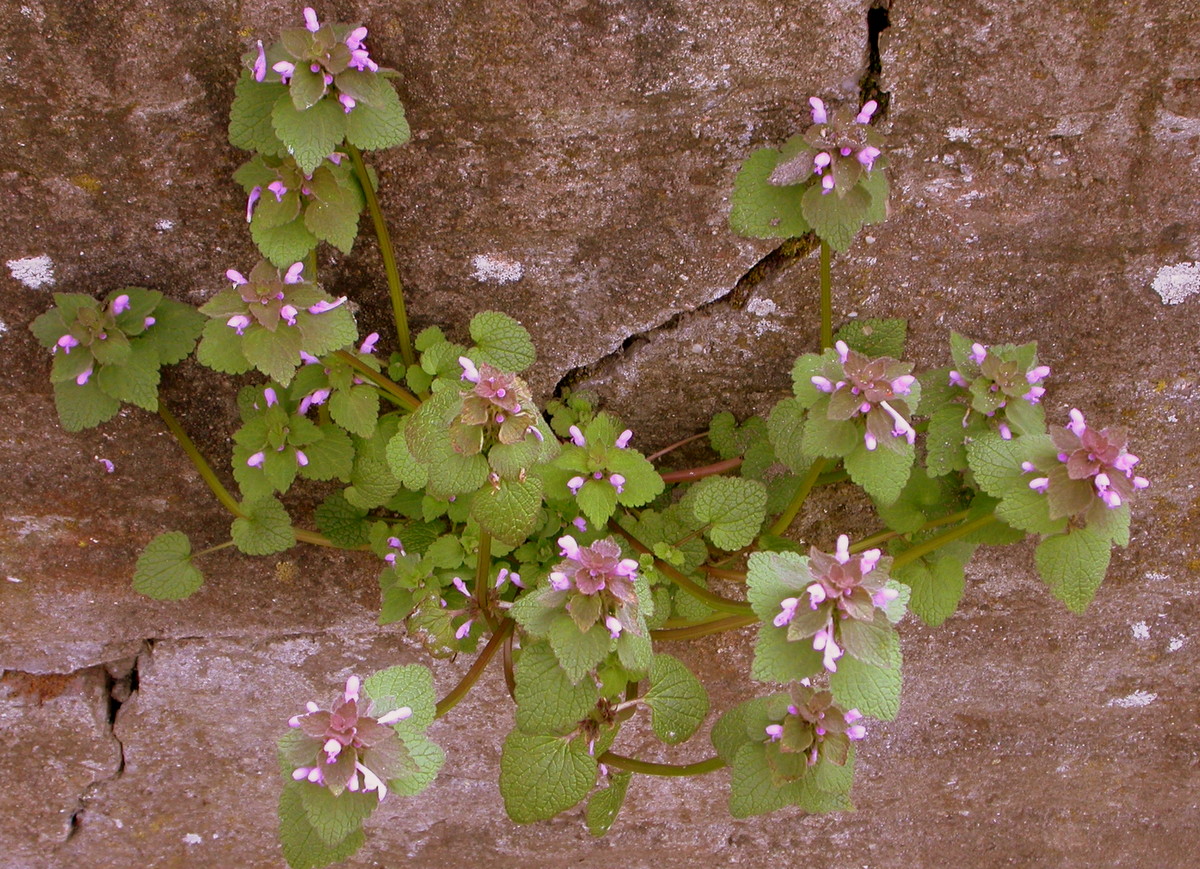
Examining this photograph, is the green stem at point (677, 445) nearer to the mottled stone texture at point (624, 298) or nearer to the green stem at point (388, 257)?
the mottled stone texture at point (624, 298)

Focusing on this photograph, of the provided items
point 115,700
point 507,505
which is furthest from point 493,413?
point 115,700

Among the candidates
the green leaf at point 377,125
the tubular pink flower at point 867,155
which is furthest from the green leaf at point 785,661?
the green leaf at point 377,125

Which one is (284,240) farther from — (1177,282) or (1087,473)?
(1177,282)

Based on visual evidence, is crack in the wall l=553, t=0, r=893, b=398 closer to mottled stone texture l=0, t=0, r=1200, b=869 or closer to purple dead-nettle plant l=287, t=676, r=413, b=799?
mottled stone texture l=0, t=0, r=1200, b=869

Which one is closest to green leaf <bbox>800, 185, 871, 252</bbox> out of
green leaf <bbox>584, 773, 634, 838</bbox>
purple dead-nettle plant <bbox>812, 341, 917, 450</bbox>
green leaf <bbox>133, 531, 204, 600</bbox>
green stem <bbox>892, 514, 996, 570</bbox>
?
purple dead-nettle plant <bbox>812, 341, 917, 450</bbox>

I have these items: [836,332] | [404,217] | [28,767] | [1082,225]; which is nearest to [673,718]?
[836,332]

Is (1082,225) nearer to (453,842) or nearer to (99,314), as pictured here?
(99,314)
